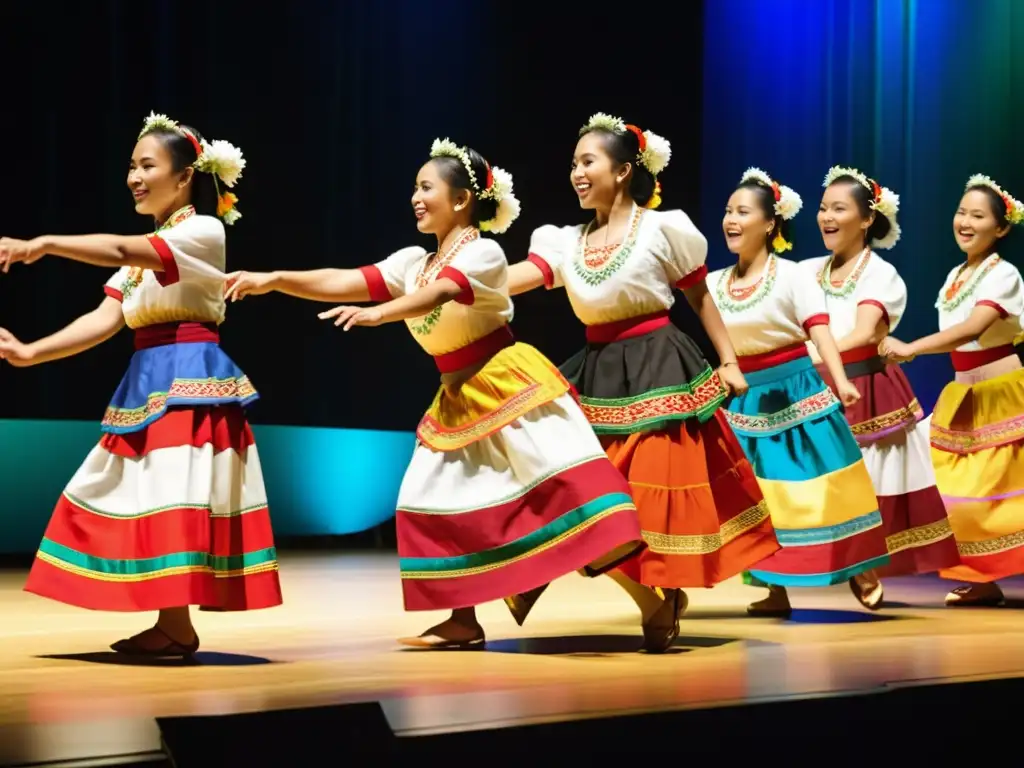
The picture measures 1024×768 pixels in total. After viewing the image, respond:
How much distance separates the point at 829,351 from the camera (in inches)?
165

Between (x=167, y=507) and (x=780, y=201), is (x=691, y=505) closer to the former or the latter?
(x=167, y=507)

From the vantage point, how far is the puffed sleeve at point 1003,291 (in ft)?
15.7

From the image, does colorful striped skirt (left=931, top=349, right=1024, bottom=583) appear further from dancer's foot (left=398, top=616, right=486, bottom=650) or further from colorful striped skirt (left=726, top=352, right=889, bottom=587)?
dancer's foot (left=398, top=616, right=486, bottom=650)

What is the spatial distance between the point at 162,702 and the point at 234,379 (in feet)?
3.01

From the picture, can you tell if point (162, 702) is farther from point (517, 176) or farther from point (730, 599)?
point (517, 176)

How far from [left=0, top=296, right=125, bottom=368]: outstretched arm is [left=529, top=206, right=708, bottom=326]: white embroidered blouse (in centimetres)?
110

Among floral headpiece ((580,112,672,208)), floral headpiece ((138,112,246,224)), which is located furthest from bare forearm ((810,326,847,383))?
floral headpiece ((138,112,246,224))

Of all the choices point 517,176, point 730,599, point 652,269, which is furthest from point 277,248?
point 652,269

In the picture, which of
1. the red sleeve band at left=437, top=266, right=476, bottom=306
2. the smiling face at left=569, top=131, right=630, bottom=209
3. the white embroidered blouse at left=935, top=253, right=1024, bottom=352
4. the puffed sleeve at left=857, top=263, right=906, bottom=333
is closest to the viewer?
the red sleeve band at left=437, top=266, right=476, bottom=306

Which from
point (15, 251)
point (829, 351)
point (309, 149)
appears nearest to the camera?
point (15, 251)

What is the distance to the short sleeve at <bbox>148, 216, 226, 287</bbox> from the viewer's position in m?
3.09

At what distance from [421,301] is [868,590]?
6.59 ft

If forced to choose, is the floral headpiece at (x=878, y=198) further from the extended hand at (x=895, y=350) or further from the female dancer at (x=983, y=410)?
the extended hand at (x=895, y=350)

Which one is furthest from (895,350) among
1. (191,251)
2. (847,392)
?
(191,251)
